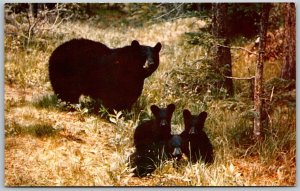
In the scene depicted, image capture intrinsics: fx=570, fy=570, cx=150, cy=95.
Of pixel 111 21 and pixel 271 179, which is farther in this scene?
pixel 111 21

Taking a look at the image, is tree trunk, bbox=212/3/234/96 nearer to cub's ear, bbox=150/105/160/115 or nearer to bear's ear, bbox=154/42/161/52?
bear's ear, bbox=154/42/161/52

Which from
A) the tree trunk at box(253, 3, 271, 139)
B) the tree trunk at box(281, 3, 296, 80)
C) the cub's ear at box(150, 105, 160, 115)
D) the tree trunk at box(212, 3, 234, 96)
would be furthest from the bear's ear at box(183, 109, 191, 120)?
the tree trunk at box(281, 3, 296, 80)

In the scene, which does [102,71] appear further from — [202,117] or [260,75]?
[260,75]

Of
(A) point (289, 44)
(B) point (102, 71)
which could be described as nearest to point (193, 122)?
(B) point (102, 71)

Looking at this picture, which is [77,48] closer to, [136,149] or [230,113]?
[136,149]

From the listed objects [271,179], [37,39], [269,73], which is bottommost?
[271,179]

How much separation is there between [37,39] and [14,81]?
1.13 ft

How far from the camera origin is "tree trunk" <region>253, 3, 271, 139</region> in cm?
394

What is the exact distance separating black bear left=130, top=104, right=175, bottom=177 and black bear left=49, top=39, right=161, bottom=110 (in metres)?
0.22

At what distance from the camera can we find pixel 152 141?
12.8 ft

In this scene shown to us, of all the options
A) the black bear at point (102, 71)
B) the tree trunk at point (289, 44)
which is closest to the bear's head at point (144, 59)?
the black bear at point (102, 71)

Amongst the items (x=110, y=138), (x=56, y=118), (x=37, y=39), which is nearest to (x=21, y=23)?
(x=37, y=39)

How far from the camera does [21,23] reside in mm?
4027

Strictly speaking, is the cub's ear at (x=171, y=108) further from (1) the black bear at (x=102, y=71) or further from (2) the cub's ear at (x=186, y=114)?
(1) the black bear at (x=102, y=71)
